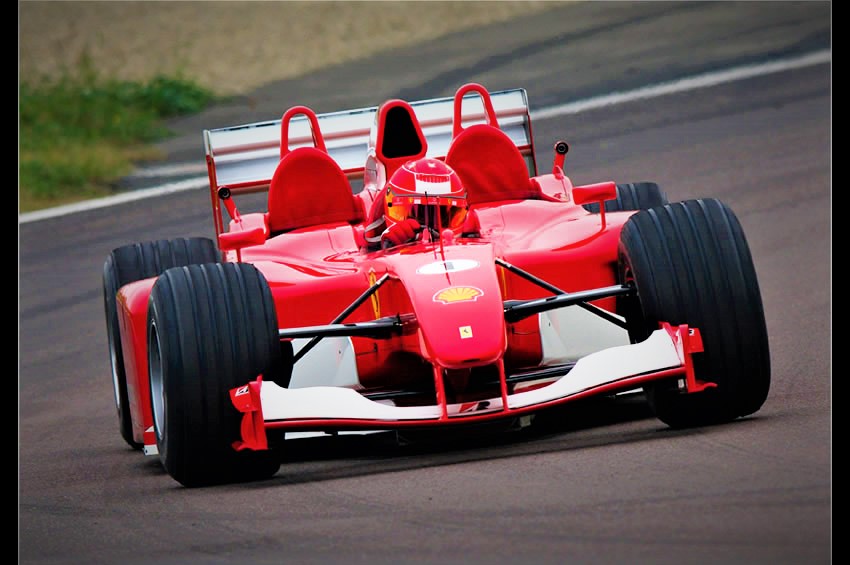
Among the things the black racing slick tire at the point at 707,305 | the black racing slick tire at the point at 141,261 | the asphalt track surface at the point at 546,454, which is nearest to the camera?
the asphalt track surface at the point at 546,454

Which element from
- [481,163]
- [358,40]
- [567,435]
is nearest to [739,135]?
[358,40]

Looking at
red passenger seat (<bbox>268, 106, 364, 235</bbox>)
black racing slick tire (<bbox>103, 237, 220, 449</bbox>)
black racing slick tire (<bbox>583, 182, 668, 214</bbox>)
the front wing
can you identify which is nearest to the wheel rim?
the front wing

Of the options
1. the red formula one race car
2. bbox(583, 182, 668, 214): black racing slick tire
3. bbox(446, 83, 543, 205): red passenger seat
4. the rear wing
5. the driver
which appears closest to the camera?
the red formula one race car

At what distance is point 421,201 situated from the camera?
8719mm

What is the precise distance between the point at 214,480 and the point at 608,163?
11.1 metres

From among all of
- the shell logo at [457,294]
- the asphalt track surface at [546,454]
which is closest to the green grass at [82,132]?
the asphalt track surface at [546,454]

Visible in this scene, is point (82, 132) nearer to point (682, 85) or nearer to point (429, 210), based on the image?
point (682, 85)

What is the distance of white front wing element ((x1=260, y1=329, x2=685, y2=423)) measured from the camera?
23.4 ft

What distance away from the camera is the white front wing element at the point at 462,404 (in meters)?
7.14

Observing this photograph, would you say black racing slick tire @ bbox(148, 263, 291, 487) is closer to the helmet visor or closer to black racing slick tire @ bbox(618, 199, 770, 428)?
the helmet visor

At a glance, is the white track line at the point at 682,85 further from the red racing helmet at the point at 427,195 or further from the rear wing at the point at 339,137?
the red racing helmet at the point at 427,195

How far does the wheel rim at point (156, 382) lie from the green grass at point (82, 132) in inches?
462

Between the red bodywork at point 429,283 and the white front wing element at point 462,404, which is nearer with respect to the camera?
the white front wing element at point 462,404

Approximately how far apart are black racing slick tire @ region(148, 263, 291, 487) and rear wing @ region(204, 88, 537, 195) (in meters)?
3.70
